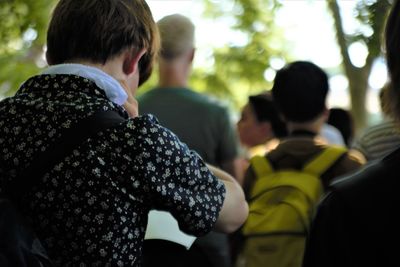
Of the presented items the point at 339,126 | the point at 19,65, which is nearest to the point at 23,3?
the point at 19,65

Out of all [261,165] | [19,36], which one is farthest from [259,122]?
[19,36]

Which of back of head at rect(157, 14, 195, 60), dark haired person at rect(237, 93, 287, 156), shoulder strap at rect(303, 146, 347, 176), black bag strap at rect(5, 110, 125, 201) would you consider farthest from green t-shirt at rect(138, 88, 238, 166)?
black bag strap at rect(5, 110, 125, 201)

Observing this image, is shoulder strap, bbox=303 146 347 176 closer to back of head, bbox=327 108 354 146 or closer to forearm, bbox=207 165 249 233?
forearm, bbox=207 165 249 233

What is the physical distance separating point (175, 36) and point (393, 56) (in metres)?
2.45

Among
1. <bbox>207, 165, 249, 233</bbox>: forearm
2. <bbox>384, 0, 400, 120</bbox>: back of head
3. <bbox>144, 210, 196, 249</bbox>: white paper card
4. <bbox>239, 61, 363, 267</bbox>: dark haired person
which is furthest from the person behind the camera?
<bbox>239, 61, 363, 267</bbox>: dark haired person

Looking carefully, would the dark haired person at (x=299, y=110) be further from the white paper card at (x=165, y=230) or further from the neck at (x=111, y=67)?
the neck at (x=111, y=67)

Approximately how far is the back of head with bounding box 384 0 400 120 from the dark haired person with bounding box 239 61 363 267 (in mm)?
1512

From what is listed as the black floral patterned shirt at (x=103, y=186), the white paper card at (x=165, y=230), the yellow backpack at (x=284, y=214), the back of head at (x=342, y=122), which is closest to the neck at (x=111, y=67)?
the black floral patterned shirt at (x=103, y=186)

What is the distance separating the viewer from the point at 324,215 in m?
1.59

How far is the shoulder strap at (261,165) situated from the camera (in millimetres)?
3287

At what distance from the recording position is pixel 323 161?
3143 millimetres

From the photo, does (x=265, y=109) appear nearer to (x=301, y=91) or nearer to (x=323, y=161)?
(x=301, y=91)

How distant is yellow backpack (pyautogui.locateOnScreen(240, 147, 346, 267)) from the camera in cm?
306

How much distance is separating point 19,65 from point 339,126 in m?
3.14
